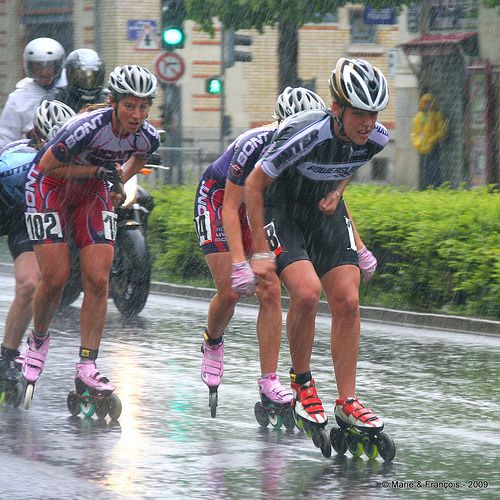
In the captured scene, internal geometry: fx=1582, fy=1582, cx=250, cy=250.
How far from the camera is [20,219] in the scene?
29.6 ft

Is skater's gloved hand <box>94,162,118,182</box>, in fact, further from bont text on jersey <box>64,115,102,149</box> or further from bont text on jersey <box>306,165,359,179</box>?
bont text on jersey <box>306,165,359,179</box>

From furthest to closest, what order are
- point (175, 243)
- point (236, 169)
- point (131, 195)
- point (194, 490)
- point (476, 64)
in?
point (476, 64) < point (175, 243) < point (131, 195) < point (236, 169) < point (194, 490)

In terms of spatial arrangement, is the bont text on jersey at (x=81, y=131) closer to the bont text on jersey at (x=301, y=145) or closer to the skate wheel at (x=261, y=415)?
the bont text on jersey at (x=301, y=145)

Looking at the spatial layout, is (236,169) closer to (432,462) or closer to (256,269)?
(256,269)

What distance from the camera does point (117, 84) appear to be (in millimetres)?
8008

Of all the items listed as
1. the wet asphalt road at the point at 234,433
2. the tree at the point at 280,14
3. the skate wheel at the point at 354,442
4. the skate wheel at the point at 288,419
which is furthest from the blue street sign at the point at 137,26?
the skate wheel at the point at 354,442

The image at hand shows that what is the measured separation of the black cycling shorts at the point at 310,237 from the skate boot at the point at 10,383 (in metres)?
1.93

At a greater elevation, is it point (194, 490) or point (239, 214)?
point (239, 214)

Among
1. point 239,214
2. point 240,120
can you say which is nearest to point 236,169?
point 239,214

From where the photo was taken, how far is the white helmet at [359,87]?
7.03m

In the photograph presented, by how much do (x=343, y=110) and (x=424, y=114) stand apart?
19069mm

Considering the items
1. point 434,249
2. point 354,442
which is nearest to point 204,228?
point 354,442

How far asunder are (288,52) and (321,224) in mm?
18265

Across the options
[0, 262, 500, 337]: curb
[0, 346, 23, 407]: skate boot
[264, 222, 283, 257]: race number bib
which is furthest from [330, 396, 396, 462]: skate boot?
[0, 262, 500, 337]: curb
